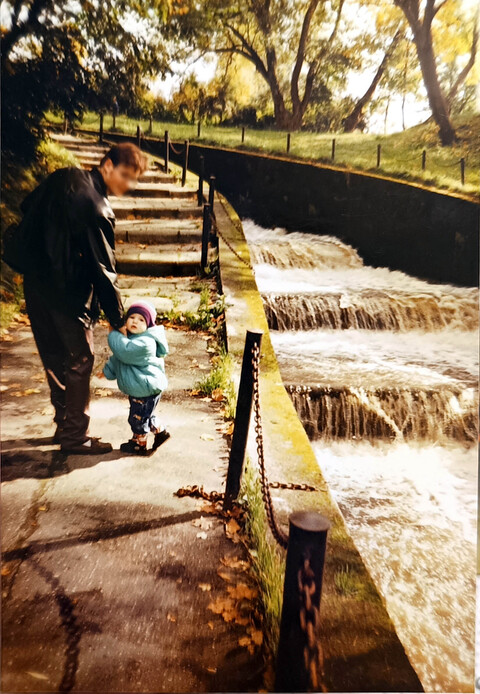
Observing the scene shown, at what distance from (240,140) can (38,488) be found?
142 inches

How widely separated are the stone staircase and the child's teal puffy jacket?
2.30 m

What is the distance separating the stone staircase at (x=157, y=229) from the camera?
17.3ft

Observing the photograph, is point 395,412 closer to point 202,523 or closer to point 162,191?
point 202,523

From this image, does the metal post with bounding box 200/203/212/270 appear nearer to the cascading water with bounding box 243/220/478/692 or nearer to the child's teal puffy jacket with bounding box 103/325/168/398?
the cascading water with bounding box 243/220/478/692

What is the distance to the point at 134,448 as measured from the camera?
128 inches

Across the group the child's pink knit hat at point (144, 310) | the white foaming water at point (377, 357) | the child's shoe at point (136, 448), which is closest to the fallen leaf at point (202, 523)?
the child's shoe at point (136, 448)

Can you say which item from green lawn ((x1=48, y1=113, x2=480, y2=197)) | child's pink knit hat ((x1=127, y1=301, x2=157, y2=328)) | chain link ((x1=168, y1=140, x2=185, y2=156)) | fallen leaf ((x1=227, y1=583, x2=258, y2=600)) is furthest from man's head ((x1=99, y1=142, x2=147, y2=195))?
fallen leaf ((x1=227, y1=583, x2=258, y2=600))

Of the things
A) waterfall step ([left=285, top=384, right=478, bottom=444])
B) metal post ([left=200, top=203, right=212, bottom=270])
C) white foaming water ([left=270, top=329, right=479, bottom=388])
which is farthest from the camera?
metal post ([left=200, top=203, right=212, bottom=270])

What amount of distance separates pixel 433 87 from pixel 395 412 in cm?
308

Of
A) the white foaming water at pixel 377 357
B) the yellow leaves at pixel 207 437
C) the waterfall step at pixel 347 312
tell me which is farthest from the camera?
the waterfall step at pixel 347 312

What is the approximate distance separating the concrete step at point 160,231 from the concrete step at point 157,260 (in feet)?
0.28

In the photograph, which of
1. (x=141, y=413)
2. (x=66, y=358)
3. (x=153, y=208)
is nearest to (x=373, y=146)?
(x=153, y=208)

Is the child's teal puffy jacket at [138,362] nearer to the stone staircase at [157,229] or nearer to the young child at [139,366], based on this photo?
the young child at [139,366]

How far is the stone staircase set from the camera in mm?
5281
